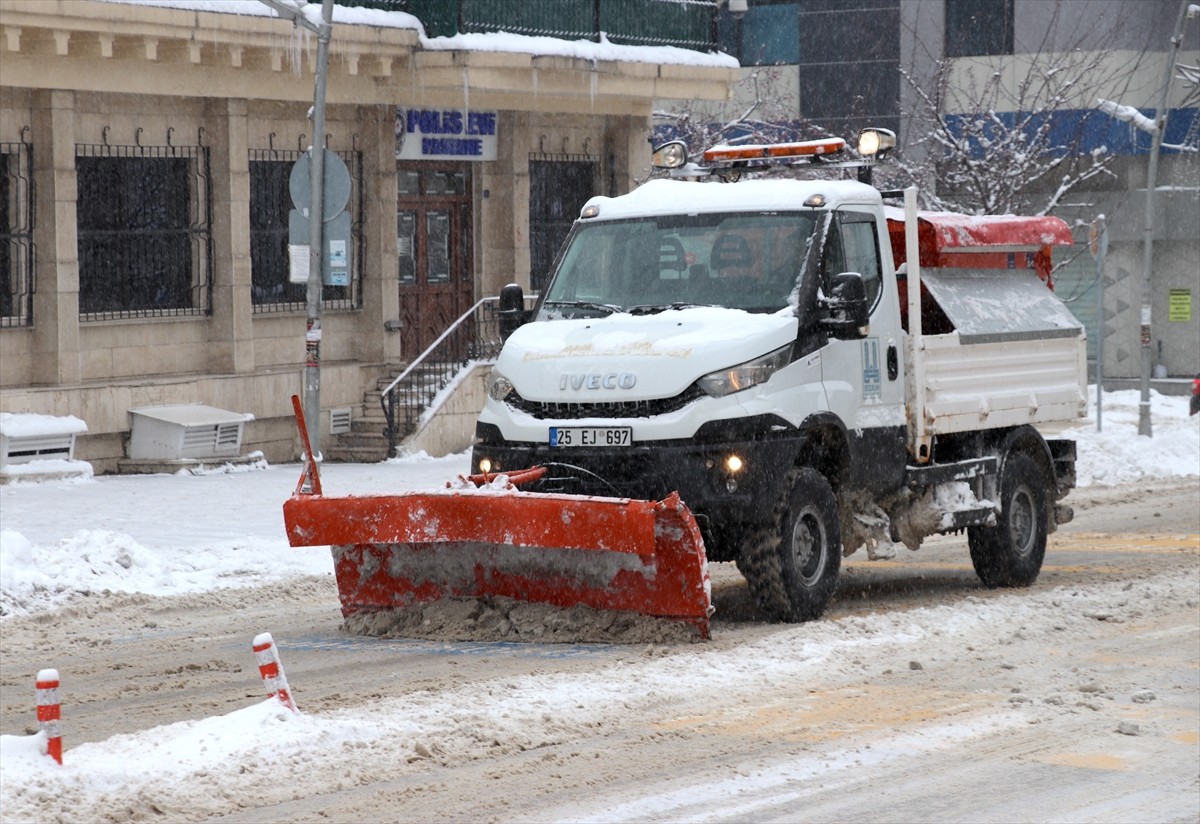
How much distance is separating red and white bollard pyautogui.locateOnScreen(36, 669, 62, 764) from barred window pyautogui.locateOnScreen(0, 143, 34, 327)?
14329mm

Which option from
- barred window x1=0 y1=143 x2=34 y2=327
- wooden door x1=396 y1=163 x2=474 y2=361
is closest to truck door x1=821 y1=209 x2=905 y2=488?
barred window x1=0 y1=143 x2=34 y2=327

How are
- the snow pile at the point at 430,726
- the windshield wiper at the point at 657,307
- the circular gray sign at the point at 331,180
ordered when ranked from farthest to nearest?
the circular gray sign at the point at 331,180, the windshield wiper at the point at 657,307, the snow pile at the point at 430,726

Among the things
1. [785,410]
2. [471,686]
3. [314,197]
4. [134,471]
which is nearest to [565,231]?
[134,471]

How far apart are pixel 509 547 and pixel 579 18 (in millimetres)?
16831

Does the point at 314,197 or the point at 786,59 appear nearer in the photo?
the point at 314,197

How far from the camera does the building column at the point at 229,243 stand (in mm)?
22938

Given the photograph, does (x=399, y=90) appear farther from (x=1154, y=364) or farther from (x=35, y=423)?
(x=1154, y=364)

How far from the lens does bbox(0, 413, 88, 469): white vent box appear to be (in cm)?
1947

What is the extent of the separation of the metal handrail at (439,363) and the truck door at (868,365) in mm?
12016

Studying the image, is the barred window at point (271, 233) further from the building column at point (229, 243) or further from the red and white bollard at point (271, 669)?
the red and white bollard at point (271, 669)

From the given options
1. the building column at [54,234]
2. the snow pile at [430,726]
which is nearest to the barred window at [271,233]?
the building column at [54,234]

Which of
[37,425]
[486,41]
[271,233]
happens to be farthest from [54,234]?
[486,41]

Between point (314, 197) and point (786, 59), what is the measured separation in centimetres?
2966

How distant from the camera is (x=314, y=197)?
1662 centimetres
